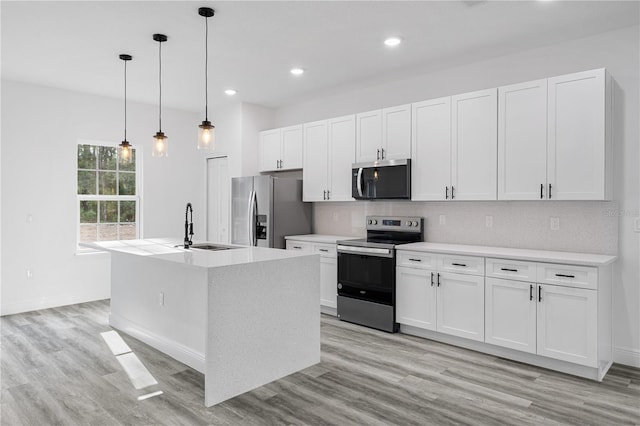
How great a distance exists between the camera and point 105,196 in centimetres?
581

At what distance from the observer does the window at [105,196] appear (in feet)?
18.4

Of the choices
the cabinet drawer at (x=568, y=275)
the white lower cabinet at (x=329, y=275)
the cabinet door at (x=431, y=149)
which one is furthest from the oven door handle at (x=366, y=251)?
the cabinet drawer at (x=568, y=275)

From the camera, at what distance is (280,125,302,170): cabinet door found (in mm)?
5473

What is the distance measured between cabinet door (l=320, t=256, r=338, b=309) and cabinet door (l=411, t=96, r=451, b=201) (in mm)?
1176

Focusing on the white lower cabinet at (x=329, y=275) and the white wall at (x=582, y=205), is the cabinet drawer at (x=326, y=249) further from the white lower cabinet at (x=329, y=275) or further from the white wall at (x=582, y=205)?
the white wall at (x=582, y=205)

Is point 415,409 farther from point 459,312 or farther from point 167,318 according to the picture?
point 167,318

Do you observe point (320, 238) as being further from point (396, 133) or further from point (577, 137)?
point (577, 137)

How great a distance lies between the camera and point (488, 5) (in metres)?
3.01

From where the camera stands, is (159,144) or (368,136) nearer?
(159,144)

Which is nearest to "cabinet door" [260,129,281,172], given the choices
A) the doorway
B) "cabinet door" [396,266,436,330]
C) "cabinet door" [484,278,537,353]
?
the doorway

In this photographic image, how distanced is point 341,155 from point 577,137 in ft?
8.00

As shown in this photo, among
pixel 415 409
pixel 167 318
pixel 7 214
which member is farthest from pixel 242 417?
pixel 7 214

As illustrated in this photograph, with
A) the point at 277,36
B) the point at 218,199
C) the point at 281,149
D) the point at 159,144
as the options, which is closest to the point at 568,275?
the point at 277,36

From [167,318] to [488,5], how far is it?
11.4ft
